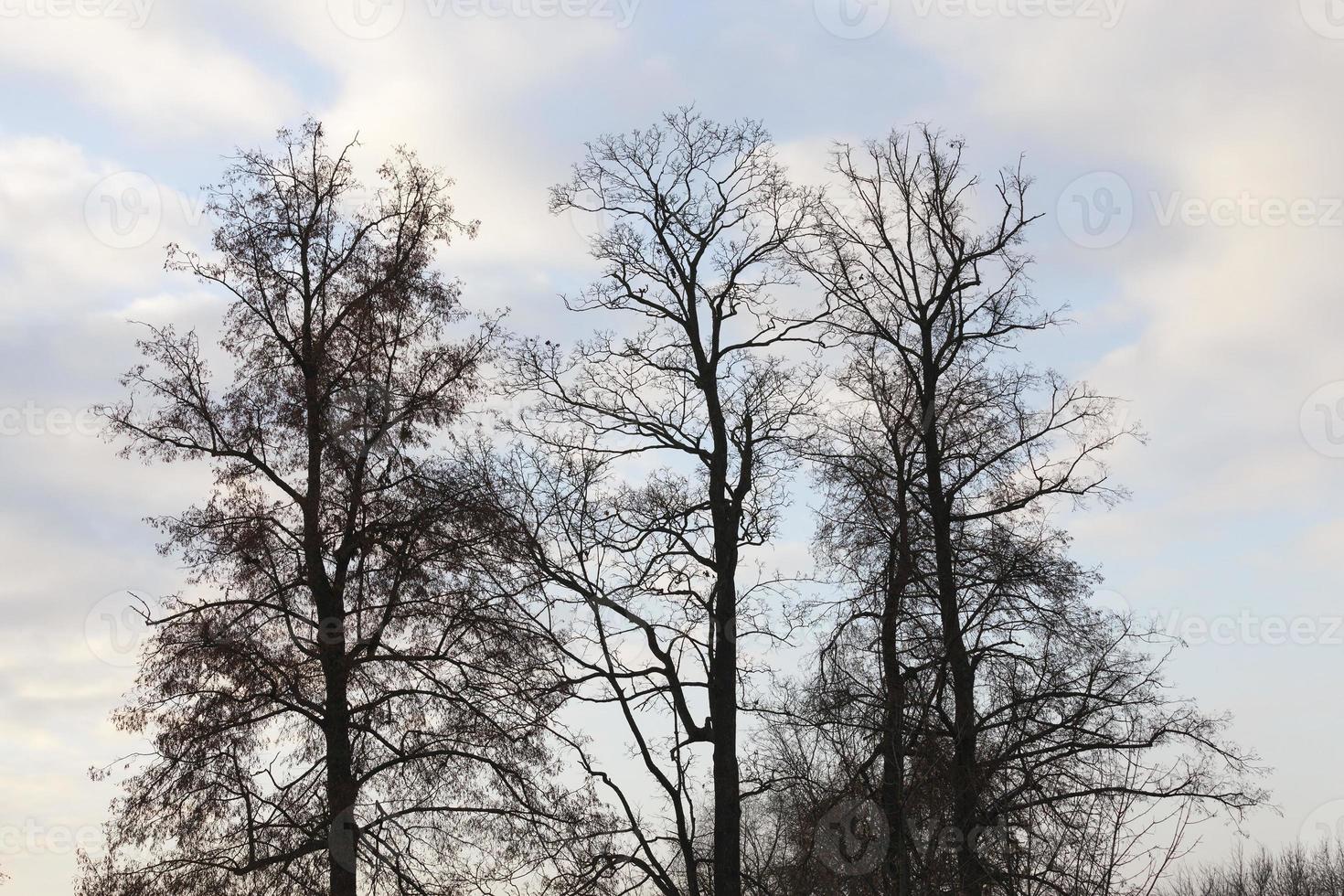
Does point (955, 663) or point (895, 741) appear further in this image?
point (955, 663)

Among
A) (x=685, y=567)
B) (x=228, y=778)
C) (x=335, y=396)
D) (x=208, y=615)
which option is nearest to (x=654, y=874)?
(x=685, y=567)

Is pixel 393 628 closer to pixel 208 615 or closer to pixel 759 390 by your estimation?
pixel 208 615

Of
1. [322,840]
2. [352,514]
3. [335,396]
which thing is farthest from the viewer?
[335,396]

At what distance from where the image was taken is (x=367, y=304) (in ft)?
70.2

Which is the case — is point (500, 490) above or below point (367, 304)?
below

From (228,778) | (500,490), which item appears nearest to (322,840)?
(228,778)

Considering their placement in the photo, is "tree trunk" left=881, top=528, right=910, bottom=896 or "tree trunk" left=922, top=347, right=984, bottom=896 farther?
"tree trunk" left=922, top=347, right=984, bottom=896

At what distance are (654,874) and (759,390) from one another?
7.82m

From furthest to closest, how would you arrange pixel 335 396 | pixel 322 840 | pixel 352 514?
1. pixel 335 396
2. pixel 352 514
3. pixel 322 840

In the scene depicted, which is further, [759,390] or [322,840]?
[759,390]

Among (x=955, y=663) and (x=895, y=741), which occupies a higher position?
(x=955, y=663)

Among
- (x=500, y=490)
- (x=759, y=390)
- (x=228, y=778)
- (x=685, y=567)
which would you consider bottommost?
(x=228, y=778)

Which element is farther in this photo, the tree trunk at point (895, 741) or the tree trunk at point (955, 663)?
the tree trunk at point (955, 663)

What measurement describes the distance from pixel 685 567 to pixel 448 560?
3652mm
